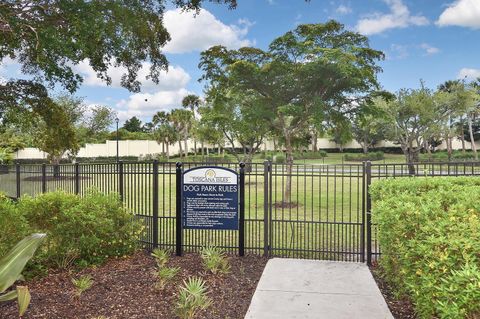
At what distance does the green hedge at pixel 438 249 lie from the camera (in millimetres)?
2468

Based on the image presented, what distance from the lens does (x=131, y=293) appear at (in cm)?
528

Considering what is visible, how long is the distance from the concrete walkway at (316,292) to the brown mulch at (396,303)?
0.13 metres

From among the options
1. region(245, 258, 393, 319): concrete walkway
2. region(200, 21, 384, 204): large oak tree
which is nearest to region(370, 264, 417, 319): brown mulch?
region(245, 258, 393, 319): concrete walkway

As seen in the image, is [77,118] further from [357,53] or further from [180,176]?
[180,176]

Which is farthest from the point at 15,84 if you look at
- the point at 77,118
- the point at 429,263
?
the point at 77,118

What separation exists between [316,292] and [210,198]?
8.39ft

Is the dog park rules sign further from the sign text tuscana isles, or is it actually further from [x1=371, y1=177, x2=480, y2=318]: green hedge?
[x1=371, y1=177, x2=480, y2=318]: green hedge

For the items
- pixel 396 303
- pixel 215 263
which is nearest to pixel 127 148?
pixel 215 263

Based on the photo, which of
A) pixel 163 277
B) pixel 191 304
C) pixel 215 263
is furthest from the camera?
pixel 215 263

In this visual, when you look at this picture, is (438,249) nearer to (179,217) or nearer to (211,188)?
(211,188)

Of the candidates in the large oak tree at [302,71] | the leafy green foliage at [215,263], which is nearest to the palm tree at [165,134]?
the large oak tree at [302,71]

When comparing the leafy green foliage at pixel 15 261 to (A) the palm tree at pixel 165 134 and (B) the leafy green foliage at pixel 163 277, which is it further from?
(A) the palm tree at pixel 165 134

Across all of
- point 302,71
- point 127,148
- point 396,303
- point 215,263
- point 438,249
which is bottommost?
point 396,303

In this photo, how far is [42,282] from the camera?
5.70 meters
